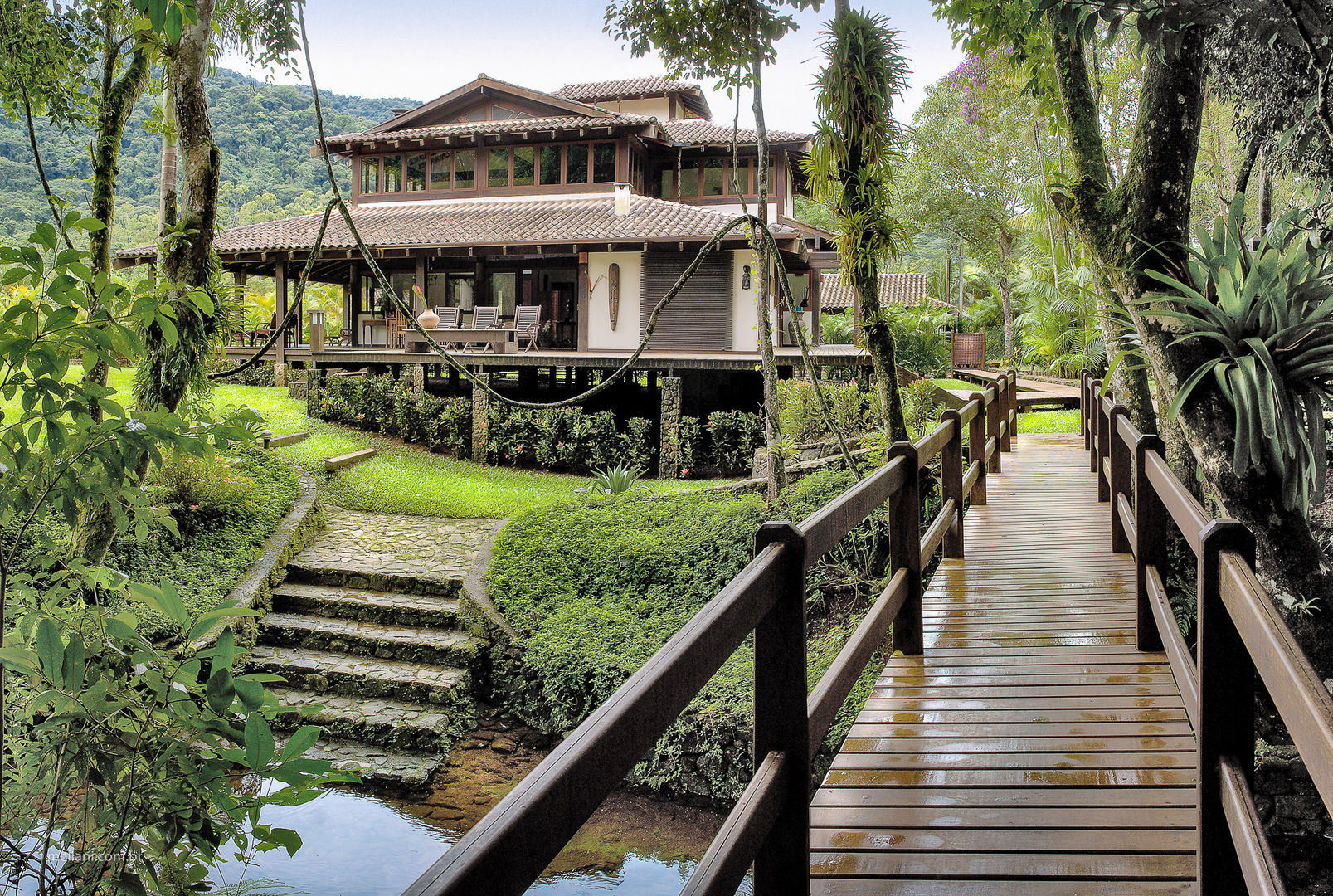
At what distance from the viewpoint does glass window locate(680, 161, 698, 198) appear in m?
23.4

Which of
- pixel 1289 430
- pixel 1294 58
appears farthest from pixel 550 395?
pixel 1289 430

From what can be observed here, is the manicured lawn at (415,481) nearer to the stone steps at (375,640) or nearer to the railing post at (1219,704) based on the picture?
the stone steps at (375,640)

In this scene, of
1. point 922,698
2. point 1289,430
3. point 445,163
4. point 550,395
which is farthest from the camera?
point 445,163

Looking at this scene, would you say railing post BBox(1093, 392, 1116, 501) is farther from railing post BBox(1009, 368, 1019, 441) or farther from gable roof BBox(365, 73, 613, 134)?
gable roof BBox(365, 73, 613, 134)

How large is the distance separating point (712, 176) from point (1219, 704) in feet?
74.2

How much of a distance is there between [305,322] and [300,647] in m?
12.5

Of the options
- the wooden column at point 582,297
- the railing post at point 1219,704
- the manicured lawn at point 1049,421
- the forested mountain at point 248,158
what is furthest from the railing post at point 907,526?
the forested mountain at point 248,158

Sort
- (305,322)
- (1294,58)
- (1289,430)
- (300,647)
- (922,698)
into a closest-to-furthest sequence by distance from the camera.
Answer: (922,698) → (1289,430) → (1294,58) → (300,647) → (305,322)

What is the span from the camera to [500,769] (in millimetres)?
8203

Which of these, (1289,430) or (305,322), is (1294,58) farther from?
(305,322)

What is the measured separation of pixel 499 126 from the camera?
2088cm

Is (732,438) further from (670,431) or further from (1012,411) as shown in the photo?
(1012,411)

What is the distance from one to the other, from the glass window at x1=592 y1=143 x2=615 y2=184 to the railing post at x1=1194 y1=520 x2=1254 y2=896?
65.8 feet

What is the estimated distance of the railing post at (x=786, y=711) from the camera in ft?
6.30
